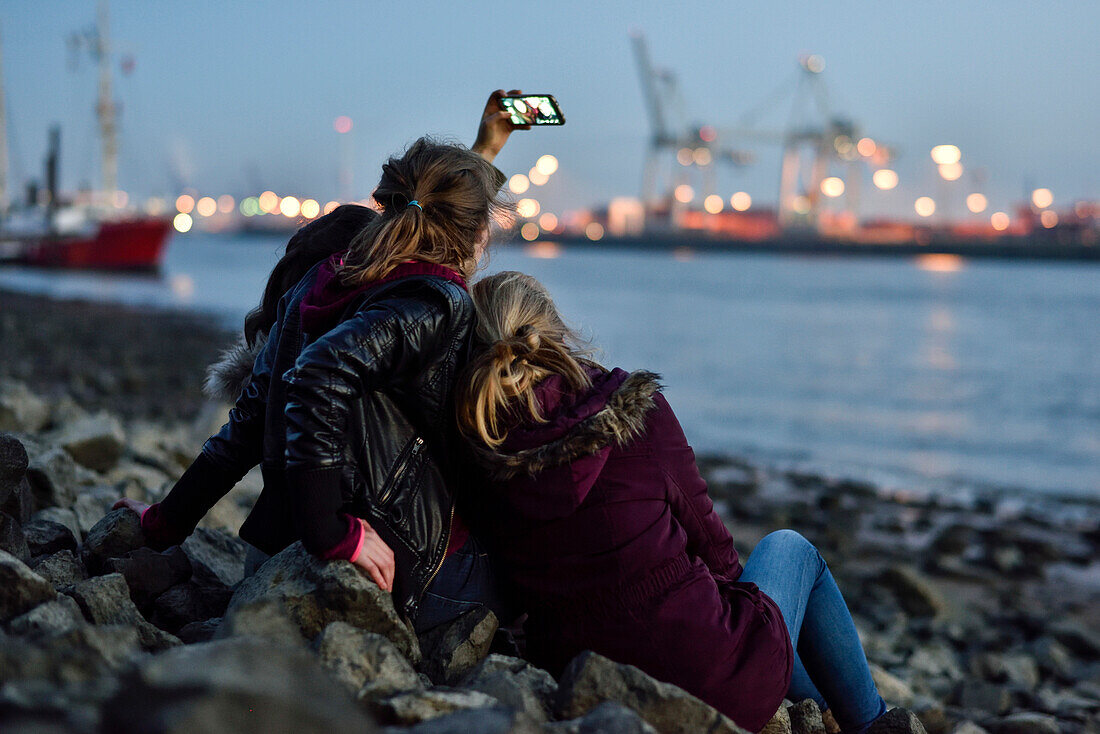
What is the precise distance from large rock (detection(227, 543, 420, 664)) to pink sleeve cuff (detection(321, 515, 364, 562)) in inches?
0.5

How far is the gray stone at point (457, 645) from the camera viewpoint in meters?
1.65

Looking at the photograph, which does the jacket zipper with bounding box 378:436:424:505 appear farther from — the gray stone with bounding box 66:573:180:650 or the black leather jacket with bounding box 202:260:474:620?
the gray stone with bounding box 66:573:180:650

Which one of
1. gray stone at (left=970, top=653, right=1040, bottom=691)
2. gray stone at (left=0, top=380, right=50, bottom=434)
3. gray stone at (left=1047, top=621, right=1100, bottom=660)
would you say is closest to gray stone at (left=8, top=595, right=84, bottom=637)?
gray stone at (left=0, top=380, right=50, bottom=434)

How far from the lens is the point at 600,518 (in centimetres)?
153

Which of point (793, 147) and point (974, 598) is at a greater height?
point (793, 147)

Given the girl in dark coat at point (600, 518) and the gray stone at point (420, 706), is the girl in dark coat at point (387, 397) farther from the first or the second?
the gray stone at point (420, 706)

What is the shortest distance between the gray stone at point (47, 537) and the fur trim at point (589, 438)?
3.25 ft

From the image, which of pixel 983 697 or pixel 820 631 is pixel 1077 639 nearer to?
pixel 983 697

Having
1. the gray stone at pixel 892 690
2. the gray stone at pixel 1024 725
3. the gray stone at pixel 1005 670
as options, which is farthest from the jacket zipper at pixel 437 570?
the gray stone at pixel 1005 670

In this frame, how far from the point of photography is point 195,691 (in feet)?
3.01

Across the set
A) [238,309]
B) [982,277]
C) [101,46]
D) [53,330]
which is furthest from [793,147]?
[53,330]

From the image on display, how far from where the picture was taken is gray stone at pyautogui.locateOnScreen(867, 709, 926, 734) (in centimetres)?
177

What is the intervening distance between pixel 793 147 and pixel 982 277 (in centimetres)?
2438

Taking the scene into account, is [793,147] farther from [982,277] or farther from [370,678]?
[370,678]
